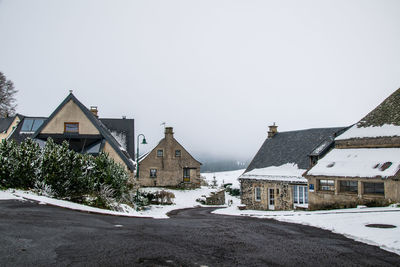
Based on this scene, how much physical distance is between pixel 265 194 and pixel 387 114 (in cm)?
1262

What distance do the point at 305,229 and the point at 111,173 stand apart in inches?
451

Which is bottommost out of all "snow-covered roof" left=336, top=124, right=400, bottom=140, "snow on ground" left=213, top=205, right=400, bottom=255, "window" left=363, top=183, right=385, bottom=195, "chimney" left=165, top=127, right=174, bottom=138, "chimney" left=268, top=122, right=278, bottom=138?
"snow on ground" left=213, top=205, right=400, bottom=255

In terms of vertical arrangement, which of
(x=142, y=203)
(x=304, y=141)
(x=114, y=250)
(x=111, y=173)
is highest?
(x=304, y=141)

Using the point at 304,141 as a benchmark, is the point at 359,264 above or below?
below

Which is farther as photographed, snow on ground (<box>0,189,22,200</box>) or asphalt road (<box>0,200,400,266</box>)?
snow on ground (<box>0,189,22,200</box>)

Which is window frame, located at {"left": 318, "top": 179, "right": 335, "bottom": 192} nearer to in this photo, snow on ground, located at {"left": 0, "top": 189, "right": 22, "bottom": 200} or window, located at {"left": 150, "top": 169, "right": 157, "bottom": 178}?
snow on ground, located at {"left": 0, "top": 189, "right": 22, "bottom": 200}

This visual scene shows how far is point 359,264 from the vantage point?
6.04 m

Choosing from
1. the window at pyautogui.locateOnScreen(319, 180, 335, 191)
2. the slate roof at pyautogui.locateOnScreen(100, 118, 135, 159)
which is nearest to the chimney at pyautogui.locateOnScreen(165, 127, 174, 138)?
the slate roof at pyautogui.locateOnScreen(100, 118, 135, 159)

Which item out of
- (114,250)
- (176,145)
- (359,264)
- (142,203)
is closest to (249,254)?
(359,264)

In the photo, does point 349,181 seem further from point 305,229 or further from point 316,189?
point 305,229

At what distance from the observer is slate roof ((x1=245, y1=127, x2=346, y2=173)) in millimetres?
30244

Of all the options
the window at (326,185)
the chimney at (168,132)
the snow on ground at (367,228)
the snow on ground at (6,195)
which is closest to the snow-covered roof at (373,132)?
the window at (326,185)

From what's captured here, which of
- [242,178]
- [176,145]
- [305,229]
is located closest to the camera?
[305,229]

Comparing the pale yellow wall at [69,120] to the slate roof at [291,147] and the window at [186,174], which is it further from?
the window at [186,174]
